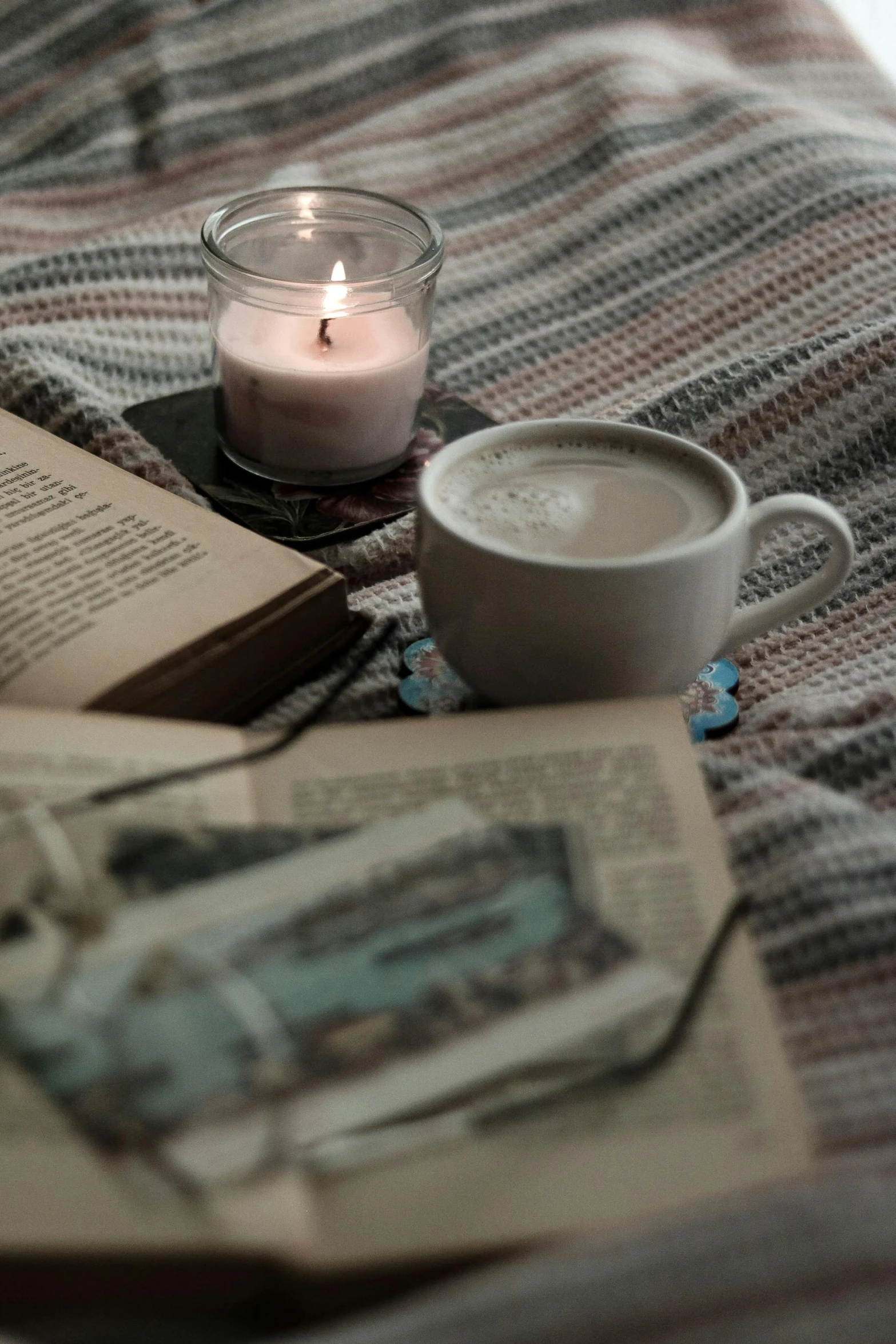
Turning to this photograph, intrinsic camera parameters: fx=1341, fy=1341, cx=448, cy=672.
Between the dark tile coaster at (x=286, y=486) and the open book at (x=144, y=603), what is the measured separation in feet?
0.23

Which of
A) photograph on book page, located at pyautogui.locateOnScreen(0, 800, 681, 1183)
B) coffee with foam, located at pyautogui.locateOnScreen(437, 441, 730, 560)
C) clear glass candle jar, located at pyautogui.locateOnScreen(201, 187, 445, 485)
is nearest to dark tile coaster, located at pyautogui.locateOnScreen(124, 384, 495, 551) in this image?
clear glass candle jar, located at pyautogui.locateOnScreen(201, 187, 445, 485)

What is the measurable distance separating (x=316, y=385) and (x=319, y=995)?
0.33 meters

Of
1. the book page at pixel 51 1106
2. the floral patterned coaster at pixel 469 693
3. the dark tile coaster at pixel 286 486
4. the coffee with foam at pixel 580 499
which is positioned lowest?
the floral patterned coaster at pixel 469 693

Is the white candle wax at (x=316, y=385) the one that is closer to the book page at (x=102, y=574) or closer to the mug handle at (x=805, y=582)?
the book page at (x=102, y=574)

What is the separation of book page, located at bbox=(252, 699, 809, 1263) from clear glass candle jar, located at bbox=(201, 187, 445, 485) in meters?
0.22

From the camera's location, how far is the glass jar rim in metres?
0.58

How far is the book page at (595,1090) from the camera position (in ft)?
0.94

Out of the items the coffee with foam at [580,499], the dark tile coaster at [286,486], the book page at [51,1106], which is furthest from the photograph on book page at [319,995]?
the dark tile coaster at [286,486]

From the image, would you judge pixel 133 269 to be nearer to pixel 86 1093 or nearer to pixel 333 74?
pixel 333 74

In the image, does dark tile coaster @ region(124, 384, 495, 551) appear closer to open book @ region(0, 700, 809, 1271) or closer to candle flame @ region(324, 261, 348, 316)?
candle flame @ region(324, 261, 348, 316)

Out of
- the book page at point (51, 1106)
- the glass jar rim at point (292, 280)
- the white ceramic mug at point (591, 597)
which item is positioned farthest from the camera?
the glass jar rim at point (292, 280)

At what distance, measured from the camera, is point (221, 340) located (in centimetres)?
60

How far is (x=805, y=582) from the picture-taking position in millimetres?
471

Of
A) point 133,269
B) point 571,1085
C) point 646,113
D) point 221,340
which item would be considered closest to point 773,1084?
point 571,1085
